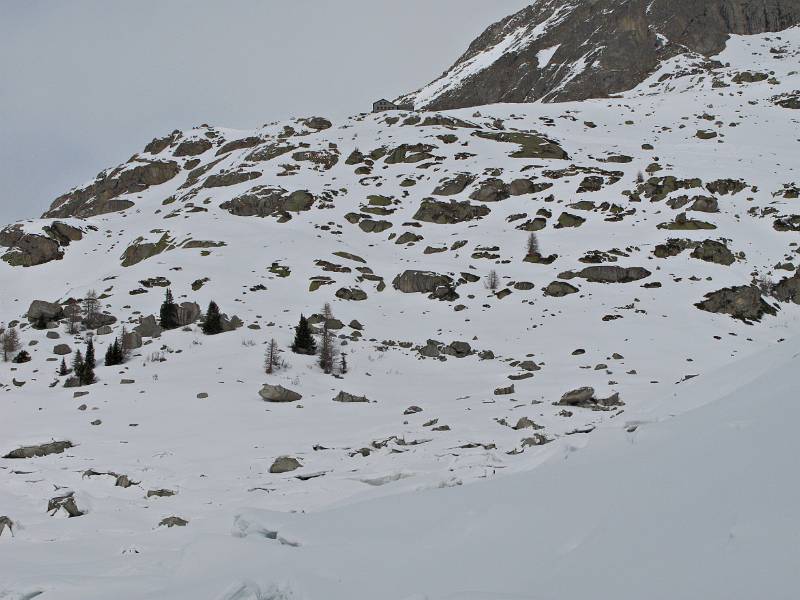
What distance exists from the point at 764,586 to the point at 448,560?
8.34 feet

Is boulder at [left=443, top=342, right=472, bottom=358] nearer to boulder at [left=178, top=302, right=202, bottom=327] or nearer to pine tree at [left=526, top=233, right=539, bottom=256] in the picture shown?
boulder at [left=178, top=302, right=202, bottom=327]

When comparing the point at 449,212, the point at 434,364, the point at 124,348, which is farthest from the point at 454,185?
the point at 124,348

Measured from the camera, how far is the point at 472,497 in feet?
21.3

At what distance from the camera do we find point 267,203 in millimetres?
47969

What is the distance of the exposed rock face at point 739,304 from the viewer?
2734cm

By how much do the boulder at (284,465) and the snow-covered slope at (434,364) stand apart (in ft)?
1.13

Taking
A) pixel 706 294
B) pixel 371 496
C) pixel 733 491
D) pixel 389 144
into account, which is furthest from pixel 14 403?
pixel 389 144

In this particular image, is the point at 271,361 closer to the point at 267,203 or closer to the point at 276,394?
the point at 276,394

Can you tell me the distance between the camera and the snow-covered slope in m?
4.95

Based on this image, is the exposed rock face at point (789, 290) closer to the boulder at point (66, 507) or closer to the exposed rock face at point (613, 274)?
the exposed rock face at point (613, 274)

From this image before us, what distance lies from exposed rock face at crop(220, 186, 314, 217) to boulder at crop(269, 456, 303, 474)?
1453 inches

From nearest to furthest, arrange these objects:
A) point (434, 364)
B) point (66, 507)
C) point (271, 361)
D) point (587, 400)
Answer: point (66, 507)
point (587, 400)
point (271, 361)
point (434, 364)

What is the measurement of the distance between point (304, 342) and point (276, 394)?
226 inches

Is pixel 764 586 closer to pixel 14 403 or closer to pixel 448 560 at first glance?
pixel 448 560
